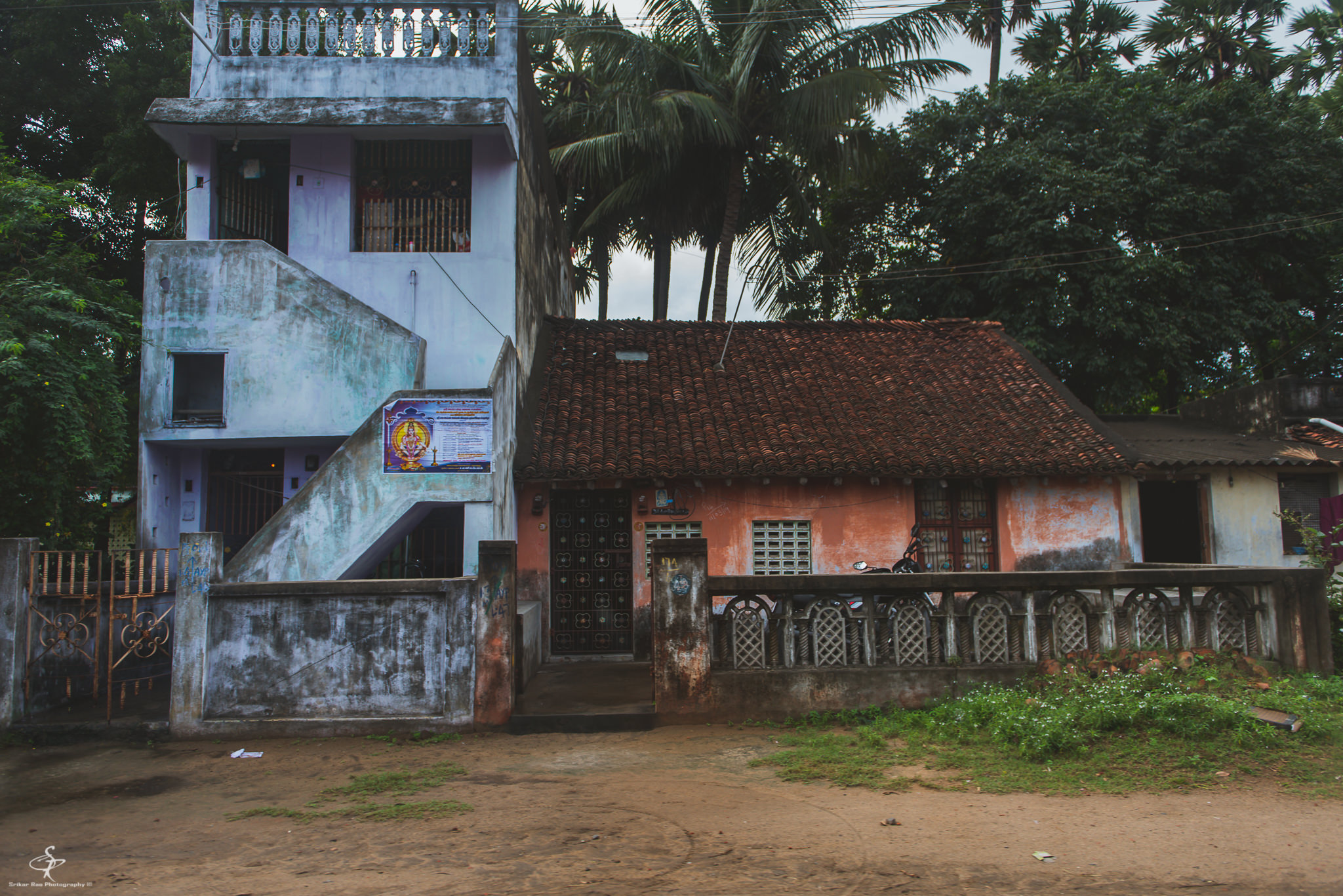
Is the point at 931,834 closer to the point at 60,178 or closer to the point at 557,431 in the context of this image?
the point at 557,431

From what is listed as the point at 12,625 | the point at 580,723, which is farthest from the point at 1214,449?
the point at 12,625

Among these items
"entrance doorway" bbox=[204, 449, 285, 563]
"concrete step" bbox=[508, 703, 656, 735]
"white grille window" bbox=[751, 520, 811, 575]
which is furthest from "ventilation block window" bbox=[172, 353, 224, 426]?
"white grille window" bbox=[751, 520, 811, 575]

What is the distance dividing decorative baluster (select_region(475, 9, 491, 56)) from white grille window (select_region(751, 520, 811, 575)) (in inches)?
299

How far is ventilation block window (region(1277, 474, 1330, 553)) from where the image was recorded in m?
13.9

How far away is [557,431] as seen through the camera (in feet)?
38.5

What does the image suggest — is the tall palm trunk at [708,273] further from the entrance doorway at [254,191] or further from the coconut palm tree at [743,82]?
the entrance doorway at [254,191]

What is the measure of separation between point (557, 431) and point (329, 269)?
12.4 ft

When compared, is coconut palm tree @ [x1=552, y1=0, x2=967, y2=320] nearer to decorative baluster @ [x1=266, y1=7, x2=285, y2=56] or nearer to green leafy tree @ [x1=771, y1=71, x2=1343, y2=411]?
green leafy tree @ [x1=771, y1=71, x2=1343, y2=411]

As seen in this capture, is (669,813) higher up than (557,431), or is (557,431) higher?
(557,431)

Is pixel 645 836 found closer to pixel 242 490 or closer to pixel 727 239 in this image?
pixel 242 490

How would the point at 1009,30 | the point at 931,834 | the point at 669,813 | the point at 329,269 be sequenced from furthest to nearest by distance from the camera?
1. the point at 1009,30
2. the point at 329,269
3. the point at 669,813
4. the point at 931,834

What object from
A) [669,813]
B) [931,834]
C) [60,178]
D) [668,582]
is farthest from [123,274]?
[931,834]

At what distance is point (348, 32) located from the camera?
37.3 feet

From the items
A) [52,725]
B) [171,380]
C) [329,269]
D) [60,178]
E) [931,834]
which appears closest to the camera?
[931,834]
